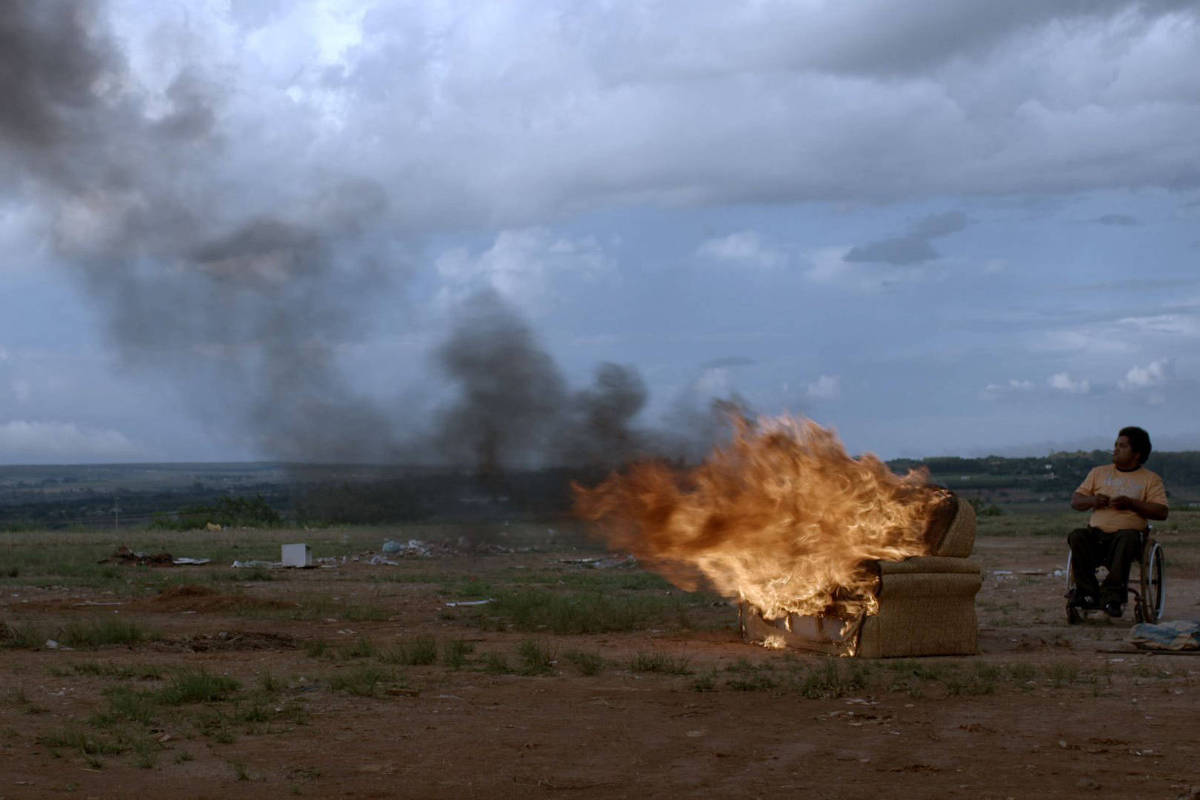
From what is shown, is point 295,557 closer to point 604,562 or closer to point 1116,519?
point 604,562

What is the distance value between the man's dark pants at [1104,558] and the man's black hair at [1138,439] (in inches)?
35.3

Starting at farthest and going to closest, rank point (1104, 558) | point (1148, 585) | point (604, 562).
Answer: point (604, 562), point (1104, 558), point (1148, 585)

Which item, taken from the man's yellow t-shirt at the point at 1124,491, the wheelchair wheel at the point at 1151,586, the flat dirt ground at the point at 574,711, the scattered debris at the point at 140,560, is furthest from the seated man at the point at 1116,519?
the scattered debris at the point at 140,560

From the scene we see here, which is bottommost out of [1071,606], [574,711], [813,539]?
[574,711]

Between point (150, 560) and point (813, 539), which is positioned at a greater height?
point (813, 539)

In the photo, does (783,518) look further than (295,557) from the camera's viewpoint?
No

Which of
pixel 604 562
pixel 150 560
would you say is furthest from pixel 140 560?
pixel 604 562

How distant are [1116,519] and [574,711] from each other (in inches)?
271

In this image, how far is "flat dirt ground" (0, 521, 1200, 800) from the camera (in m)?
6.81

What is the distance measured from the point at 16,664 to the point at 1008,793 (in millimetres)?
8742

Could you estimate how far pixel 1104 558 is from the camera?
12953 mm

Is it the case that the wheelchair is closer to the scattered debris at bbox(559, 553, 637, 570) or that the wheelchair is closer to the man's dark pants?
the man's dark pants

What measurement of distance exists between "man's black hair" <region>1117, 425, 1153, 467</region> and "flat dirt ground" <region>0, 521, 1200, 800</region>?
1.81 m

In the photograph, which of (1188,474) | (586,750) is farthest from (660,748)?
(1188,474)
